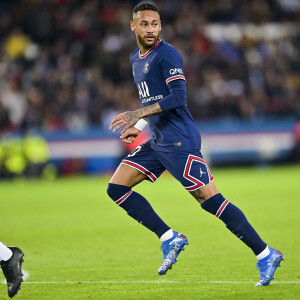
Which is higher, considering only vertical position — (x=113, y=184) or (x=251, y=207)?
(x=113, y=184)

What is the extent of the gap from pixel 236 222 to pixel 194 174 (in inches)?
21.0

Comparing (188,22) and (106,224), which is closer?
(106,224)

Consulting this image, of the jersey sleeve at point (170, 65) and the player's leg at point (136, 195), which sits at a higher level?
the jersey sleeve at point (170, 65)

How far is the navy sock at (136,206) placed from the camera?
22.0 feet

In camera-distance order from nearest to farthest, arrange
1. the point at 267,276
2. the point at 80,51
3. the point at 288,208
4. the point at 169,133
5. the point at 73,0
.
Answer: the point at 267,276 → the point at 169,133 → the point at 288,208 → the point at 80,51 → the point at 73,0

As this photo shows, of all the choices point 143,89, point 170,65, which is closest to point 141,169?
point 143,89

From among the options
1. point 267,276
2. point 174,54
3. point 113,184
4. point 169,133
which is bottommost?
point 267,276

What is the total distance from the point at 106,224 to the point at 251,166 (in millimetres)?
11222

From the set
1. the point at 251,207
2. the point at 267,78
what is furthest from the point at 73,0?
the point at 251,207

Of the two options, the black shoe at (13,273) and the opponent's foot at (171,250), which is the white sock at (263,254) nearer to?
the opponent's foot at (171,250)

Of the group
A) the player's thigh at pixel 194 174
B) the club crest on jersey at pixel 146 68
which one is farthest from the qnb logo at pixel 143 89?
the player's thigh at pixel 194 174

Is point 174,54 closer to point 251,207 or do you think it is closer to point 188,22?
point 251,207

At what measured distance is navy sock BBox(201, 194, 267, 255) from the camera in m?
6.13

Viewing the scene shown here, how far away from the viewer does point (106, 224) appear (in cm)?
1138
